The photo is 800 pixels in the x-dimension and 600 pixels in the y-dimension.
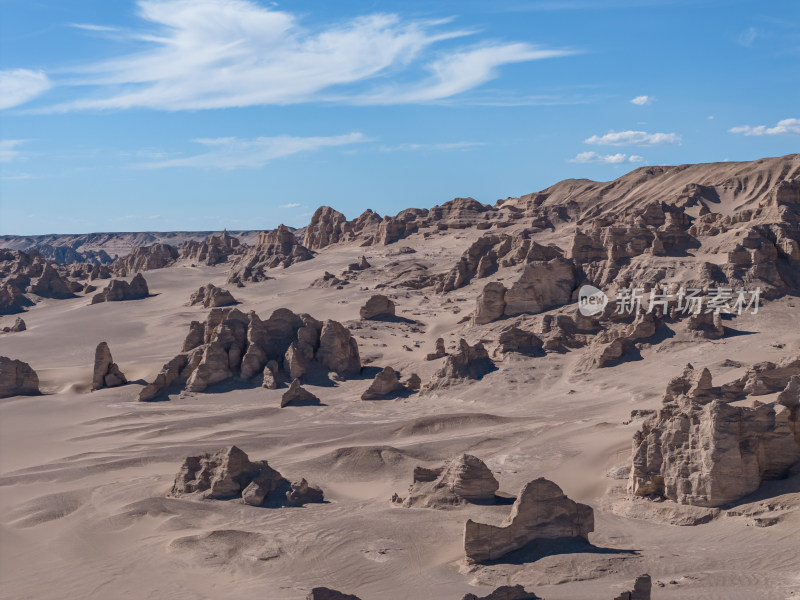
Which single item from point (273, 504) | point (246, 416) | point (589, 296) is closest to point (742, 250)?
point (589, 296)

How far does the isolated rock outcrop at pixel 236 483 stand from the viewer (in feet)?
83.7

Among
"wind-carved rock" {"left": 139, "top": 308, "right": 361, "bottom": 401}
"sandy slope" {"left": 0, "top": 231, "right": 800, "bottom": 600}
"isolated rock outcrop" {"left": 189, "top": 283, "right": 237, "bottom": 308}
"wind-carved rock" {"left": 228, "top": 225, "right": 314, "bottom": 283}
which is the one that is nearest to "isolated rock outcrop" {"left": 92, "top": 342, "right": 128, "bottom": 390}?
"sandy slope" {"left": 0, "top": 231, "right": 800, "bottom": 600}

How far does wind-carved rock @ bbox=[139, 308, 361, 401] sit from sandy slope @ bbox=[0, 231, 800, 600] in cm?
124

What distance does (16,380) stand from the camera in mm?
43875

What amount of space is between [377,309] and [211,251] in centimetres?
6255

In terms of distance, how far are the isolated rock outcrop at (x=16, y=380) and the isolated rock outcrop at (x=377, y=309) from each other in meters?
18.5

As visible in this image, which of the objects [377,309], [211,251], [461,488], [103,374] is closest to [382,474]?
[461,488]

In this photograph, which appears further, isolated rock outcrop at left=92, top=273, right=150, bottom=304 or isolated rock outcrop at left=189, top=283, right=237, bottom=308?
isolated rock outcrop at left=92, top=273, right=150, bottom=304

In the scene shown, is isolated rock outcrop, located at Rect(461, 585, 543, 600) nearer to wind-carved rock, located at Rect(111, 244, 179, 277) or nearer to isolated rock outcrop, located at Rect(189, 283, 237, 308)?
isolated rock outcrop, located at Rect(189, 283, 237, 308)

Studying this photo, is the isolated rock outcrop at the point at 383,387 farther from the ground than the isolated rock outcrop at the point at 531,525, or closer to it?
farther from the ground

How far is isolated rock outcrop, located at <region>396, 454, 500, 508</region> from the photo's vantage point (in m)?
23.3

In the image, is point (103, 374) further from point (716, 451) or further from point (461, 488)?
point (716, 451)

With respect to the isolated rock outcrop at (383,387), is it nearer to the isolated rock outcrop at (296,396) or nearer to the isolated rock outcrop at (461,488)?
the isolated rock outcrop at (296,396)

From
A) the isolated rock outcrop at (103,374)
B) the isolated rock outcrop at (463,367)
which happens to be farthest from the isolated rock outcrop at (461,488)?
the isolated rock outcrop at (103,374)
